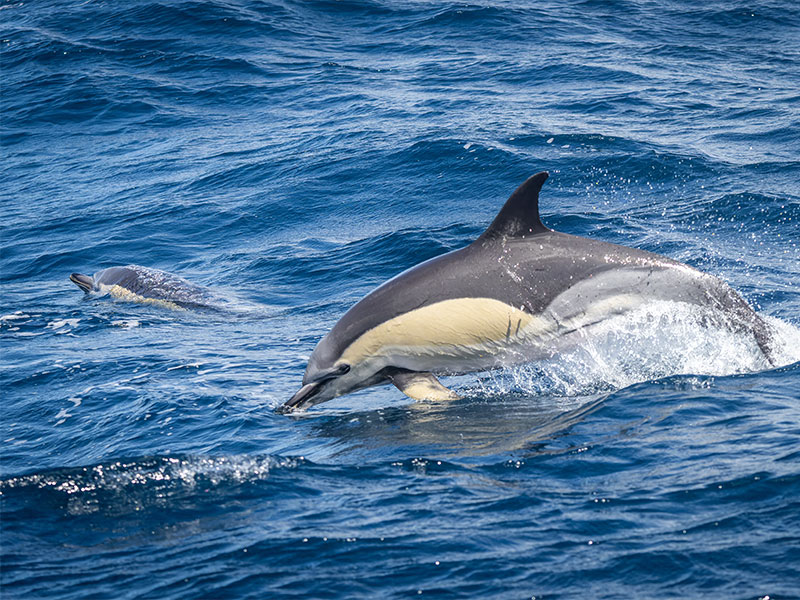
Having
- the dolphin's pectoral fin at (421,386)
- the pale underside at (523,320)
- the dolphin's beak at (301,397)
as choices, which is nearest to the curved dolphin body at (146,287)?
the dolphin's beak at (301,397)

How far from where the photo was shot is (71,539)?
17.6ft

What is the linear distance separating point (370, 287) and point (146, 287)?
114 inches

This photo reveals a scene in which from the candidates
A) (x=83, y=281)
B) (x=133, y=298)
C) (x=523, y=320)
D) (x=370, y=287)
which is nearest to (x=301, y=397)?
(x=523, y=320)

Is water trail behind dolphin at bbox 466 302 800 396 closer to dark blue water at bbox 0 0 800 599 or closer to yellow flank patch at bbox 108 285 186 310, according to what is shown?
dark blue water at bbox 0 0 800 599

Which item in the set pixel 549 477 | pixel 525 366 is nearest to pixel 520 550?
pixel 549 477

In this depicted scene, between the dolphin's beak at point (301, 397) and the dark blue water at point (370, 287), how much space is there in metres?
0.16

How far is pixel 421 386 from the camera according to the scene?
24.8ft

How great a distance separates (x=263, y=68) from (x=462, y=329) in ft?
53.3

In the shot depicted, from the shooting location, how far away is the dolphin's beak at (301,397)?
7828 millimetres

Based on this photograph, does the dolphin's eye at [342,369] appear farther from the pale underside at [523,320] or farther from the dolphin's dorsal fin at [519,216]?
the dolphin's dorsal fin at [519,216]

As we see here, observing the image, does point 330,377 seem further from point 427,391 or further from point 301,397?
point 427,391

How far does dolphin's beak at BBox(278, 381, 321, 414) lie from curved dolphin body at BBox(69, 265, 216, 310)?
404cm

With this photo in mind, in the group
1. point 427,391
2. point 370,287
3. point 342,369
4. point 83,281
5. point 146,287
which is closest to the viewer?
point 427,391

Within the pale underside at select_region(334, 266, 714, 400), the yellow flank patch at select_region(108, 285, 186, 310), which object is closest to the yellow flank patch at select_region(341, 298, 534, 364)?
the pale underside at select_region(334, 266, 714, 400)
